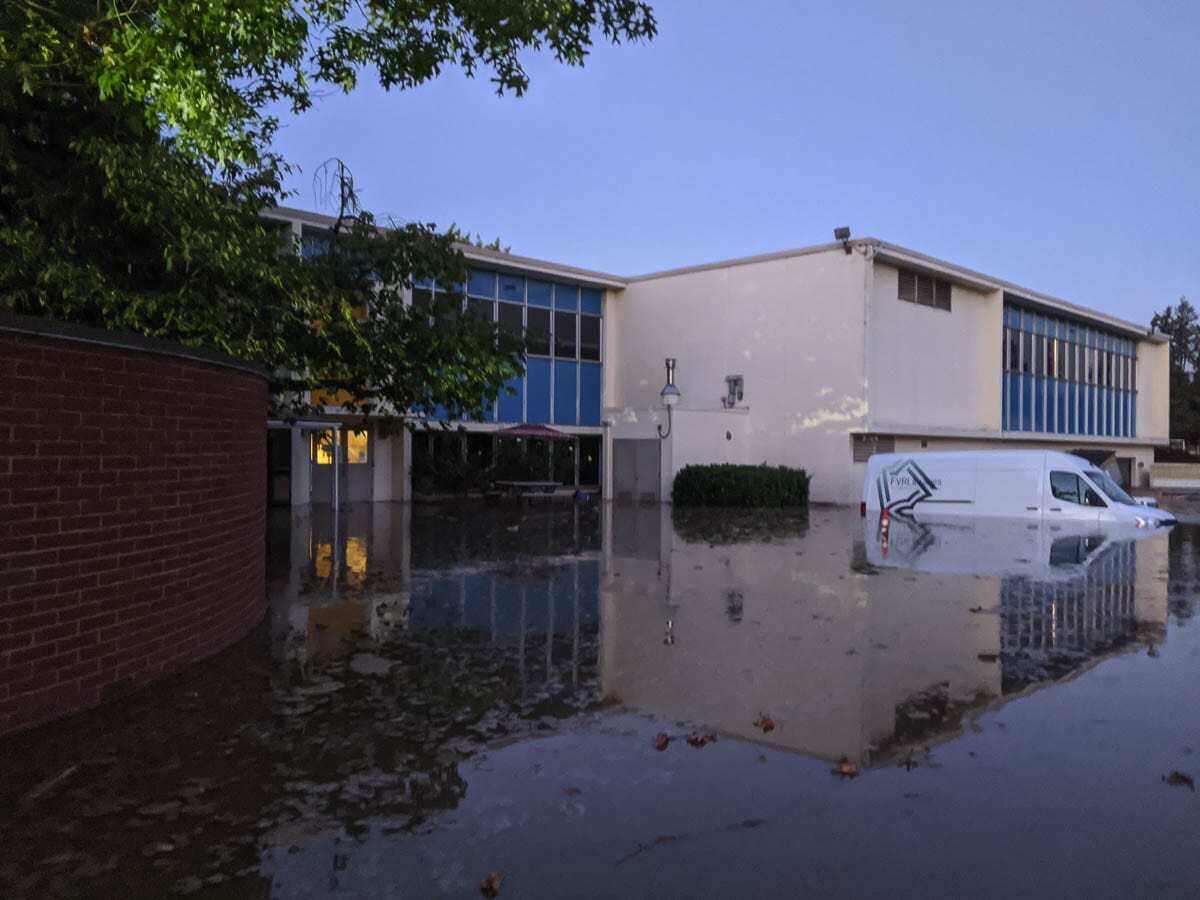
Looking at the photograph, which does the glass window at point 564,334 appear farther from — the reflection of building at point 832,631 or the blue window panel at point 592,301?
the reflection of building at point 832,631

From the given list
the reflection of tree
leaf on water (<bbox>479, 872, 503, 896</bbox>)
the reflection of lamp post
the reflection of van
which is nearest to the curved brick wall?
leaf on water (<bbox>479, 872, 503, 896</bbox>)

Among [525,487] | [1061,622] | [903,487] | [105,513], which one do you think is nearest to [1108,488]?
[903,487]

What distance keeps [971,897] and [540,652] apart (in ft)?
16.9

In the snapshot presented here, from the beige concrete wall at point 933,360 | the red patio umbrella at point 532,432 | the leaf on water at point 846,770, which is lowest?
the leaf on water at point 846,770

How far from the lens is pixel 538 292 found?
3562 centimetres

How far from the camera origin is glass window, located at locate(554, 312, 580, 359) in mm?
36500

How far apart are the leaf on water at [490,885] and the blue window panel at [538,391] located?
103 ft

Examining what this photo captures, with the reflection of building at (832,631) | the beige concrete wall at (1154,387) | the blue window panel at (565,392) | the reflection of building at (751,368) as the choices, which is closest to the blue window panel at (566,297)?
the reflection of building at (751,368)

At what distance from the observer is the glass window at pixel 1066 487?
23031 millimetres

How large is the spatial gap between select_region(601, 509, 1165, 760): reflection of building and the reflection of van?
529cm

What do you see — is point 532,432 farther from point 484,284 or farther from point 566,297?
point 566,297

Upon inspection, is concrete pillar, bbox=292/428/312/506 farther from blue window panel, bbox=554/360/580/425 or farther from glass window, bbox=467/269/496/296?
blue window panel, bbox=554/360/580/425

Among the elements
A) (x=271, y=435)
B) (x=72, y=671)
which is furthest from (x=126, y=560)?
(x=271, y=435)

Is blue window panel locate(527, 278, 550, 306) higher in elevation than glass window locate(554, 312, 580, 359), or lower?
higher
